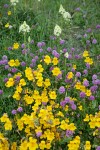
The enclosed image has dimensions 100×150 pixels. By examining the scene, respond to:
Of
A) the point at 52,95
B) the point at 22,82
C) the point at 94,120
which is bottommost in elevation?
the point at 94,120

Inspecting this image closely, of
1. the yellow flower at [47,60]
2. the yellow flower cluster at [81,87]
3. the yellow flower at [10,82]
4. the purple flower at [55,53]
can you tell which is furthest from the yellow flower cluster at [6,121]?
the purple flower at [55,53]

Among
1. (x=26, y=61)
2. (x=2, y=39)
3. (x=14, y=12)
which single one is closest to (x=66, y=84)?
(x=26, y=61)

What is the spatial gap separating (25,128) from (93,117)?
626 millimetres

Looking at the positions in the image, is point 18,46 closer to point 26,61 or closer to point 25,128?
point 26,61

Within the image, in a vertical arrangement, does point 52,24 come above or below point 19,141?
above

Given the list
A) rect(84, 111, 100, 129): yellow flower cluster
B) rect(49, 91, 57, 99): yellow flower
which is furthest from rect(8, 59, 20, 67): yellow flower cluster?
rect(84, 111, 100, 129): yellow flower cluster

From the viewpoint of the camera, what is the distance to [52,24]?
5.10m

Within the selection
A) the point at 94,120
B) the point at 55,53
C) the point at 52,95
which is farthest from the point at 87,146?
the point at 55,53

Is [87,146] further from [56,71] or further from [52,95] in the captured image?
[56,71]

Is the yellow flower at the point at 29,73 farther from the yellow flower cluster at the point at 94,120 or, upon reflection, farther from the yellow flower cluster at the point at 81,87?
the yellow flower cluster at the point at 94,120

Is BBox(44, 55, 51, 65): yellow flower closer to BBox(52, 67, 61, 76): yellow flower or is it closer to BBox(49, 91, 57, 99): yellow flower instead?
BBox(52, 67, 61, 76): yellow flower

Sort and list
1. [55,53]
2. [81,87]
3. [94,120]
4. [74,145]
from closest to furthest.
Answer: [74,145] → [94,120] → [81,87] → [55,53]

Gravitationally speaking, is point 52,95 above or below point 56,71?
below

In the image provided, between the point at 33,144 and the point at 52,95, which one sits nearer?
the point at 33,144
